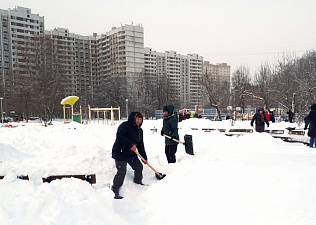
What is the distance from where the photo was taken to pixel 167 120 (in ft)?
21.2

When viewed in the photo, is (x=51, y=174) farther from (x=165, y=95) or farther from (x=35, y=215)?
(x=165, y=95)

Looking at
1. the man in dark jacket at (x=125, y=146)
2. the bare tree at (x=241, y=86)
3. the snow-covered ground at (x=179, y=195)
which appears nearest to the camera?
the snow-covered ground at (x=179, y=195)

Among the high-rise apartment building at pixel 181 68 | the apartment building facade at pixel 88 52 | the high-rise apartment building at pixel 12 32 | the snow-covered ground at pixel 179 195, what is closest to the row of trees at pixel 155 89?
the apartment building facade at pixel 88 52

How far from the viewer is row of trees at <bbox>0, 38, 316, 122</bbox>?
24.3 meters

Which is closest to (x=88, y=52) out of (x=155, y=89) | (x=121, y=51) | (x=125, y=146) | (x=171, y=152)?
(x=121, y=51)

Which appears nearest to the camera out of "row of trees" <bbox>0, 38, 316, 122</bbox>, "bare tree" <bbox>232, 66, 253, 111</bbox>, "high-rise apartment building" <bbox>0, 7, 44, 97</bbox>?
"row of trees" <bbox>0, 38, 316, 122</bbox>

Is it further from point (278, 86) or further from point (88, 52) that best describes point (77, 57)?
point (278, 86)

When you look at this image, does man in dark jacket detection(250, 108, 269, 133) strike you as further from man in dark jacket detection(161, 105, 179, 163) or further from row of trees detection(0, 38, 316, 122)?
row of trees detection(0, 38, 316, 122)

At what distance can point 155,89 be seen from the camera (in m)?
47.2

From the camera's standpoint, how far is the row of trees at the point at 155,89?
79.8 ft

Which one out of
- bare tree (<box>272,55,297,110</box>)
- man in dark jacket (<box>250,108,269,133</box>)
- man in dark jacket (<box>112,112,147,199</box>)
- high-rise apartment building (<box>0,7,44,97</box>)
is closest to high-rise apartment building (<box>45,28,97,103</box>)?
high-rise apartment building (<box>0,7,44,97</box>)

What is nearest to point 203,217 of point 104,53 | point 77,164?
point 77,164

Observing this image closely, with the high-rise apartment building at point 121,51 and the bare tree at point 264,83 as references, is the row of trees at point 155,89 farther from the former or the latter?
the high-rise apartment building at point 121,51

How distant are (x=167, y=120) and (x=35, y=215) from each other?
433 centimetres
